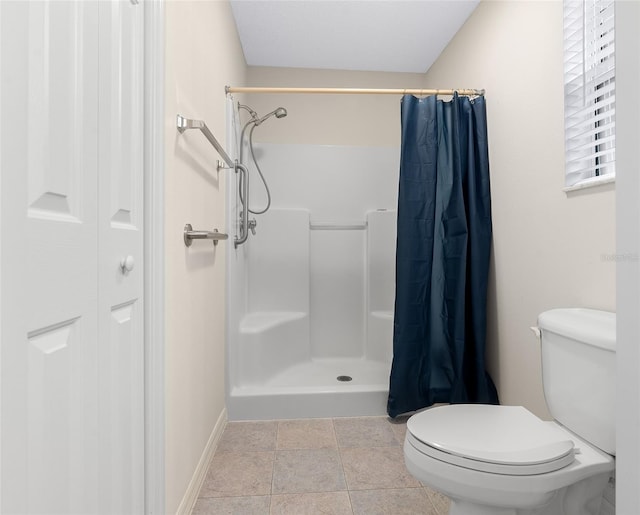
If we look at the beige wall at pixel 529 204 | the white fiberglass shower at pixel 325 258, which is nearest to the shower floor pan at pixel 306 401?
the white fiberglass shower at pixel 325 258

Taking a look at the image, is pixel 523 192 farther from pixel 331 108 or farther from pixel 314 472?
pixel 331 108

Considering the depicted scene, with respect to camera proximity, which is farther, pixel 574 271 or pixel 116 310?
pixel 574 271

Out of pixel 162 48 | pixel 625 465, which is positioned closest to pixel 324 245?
pixel 162 48

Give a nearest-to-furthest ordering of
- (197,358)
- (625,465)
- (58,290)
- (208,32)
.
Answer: (625,465) < (58,290) < (197,358) < (208,32)

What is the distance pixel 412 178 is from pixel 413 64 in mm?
1280

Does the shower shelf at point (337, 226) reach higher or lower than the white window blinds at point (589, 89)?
lower

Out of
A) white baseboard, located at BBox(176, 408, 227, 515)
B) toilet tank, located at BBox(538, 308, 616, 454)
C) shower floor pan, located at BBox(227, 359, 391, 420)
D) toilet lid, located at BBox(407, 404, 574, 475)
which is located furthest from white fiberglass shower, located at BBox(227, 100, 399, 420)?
toilet tank, located at BBox(538, 308, 616, 454)

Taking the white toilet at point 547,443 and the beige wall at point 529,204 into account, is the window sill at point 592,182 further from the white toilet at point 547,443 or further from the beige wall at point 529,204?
the white toilet at point 547,443

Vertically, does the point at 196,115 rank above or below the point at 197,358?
above

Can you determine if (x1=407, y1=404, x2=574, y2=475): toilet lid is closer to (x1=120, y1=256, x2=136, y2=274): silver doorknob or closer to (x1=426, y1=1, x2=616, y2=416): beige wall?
(x1=426, y1=1, x2=616, y2=416): beige wall

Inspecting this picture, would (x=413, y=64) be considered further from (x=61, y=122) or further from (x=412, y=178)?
(x=61, y=122)

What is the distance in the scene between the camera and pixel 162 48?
1.01m

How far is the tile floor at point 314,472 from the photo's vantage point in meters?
1.36

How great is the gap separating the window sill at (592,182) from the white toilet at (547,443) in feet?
1.36
